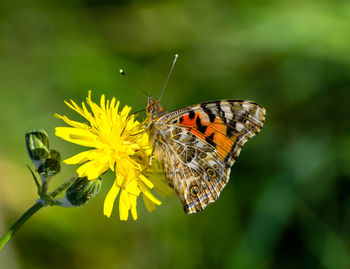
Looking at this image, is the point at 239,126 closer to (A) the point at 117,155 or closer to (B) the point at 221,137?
(B) the point at 221,137

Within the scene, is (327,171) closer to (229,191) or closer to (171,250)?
(229,191)

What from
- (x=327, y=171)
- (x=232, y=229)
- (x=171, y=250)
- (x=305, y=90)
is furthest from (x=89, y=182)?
(x=305, y=90)

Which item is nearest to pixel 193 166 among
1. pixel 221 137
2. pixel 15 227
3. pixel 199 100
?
pixel 221 137

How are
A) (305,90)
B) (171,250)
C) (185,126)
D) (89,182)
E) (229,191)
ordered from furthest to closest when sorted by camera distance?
1. (305,90)
2. (229,191)
3. (171,250)
4. (185,126)
5. (89,182)

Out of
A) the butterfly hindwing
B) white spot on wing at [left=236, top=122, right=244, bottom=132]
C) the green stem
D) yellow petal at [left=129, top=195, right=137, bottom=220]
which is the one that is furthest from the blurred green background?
the green stem

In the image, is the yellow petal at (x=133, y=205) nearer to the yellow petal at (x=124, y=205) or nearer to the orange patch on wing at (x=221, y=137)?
the yellow petal at (x=124, y=205)

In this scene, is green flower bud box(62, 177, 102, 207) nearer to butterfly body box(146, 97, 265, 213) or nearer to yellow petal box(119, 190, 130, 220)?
yellow petal box(119, 190, 130, 220)

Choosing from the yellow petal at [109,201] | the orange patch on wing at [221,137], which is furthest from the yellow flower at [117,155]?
the orange patch on wing at [221,137]
